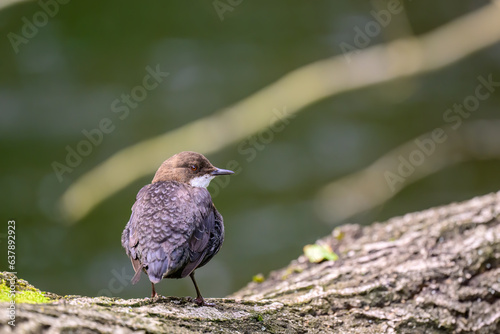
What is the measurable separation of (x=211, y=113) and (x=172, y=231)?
6.38 meters

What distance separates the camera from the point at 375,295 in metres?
3.50

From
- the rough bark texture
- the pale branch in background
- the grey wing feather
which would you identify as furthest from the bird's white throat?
the pale branch in background

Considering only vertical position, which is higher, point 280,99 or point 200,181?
point 280,99

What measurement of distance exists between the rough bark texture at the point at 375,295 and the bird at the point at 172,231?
18 centimetres

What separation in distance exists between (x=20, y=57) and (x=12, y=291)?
7208 millimetres

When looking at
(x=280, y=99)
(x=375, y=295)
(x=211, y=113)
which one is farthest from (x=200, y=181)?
(x=211, y=113)

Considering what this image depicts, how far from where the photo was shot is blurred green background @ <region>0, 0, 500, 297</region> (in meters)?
8.95

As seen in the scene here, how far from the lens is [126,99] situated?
355 inches

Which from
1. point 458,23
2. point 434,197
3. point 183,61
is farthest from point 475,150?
point 183,61

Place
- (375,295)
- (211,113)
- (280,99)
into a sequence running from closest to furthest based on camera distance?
(375,295) → (280,99) → (211,113)

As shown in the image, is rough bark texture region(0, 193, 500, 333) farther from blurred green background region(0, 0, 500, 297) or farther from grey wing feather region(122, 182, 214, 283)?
blurred green background region(0, 0, 500, 297)

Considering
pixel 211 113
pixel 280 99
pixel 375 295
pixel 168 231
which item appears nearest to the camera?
pixel 168 231

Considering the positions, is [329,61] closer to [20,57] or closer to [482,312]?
[20,57]

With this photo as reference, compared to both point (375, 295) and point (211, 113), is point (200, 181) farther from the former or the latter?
point (211, 113)
